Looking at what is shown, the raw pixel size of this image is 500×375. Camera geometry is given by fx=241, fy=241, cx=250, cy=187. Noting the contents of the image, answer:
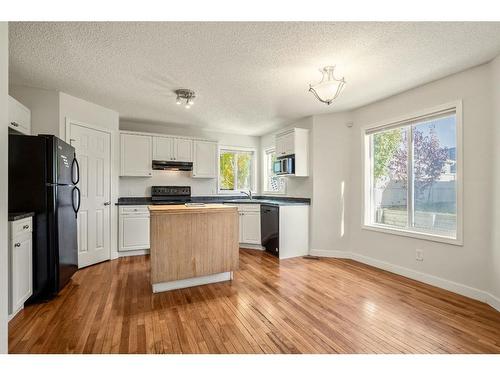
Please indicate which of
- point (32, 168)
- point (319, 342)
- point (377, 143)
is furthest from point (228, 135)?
point (319, 342)

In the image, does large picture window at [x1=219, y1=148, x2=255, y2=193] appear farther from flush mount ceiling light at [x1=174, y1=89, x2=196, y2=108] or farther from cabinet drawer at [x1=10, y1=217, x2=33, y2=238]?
cabinet drawer at [x1=10, y1=217, x2=33, y2=238]

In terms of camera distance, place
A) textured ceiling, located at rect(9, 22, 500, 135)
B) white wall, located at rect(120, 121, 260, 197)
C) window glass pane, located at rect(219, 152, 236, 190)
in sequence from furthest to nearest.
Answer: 1. window glass pane, located at rect(219, 152, 236, 190)
2. white wall, located at rect(120, 121, 260, 197)
3. textured ceiling, located at rect(9, 22, 500, 135)

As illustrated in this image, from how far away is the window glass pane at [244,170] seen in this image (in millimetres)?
5758

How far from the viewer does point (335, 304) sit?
2.38m

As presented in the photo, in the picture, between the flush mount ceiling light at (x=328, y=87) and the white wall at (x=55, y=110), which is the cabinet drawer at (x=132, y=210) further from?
the flush mount ceiling light at (x=328, y=87)

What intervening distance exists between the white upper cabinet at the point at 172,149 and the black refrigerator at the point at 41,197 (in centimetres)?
201

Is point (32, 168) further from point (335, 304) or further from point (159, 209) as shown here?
point (335, 304)

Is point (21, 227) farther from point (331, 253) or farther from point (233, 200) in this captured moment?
point (331, 253)

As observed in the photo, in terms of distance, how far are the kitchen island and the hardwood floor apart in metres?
0.15

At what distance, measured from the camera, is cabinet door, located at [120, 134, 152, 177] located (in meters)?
4.29

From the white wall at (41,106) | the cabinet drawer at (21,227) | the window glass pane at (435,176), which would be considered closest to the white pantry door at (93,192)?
the white wall at (41,106)

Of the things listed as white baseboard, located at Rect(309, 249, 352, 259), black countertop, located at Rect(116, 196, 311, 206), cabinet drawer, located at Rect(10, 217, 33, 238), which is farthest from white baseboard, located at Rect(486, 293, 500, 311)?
cabinet drawer, located at Rect(10, 217, 33, 238)

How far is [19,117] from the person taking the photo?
271 centimetres

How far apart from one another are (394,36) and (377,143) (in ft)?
6.49
